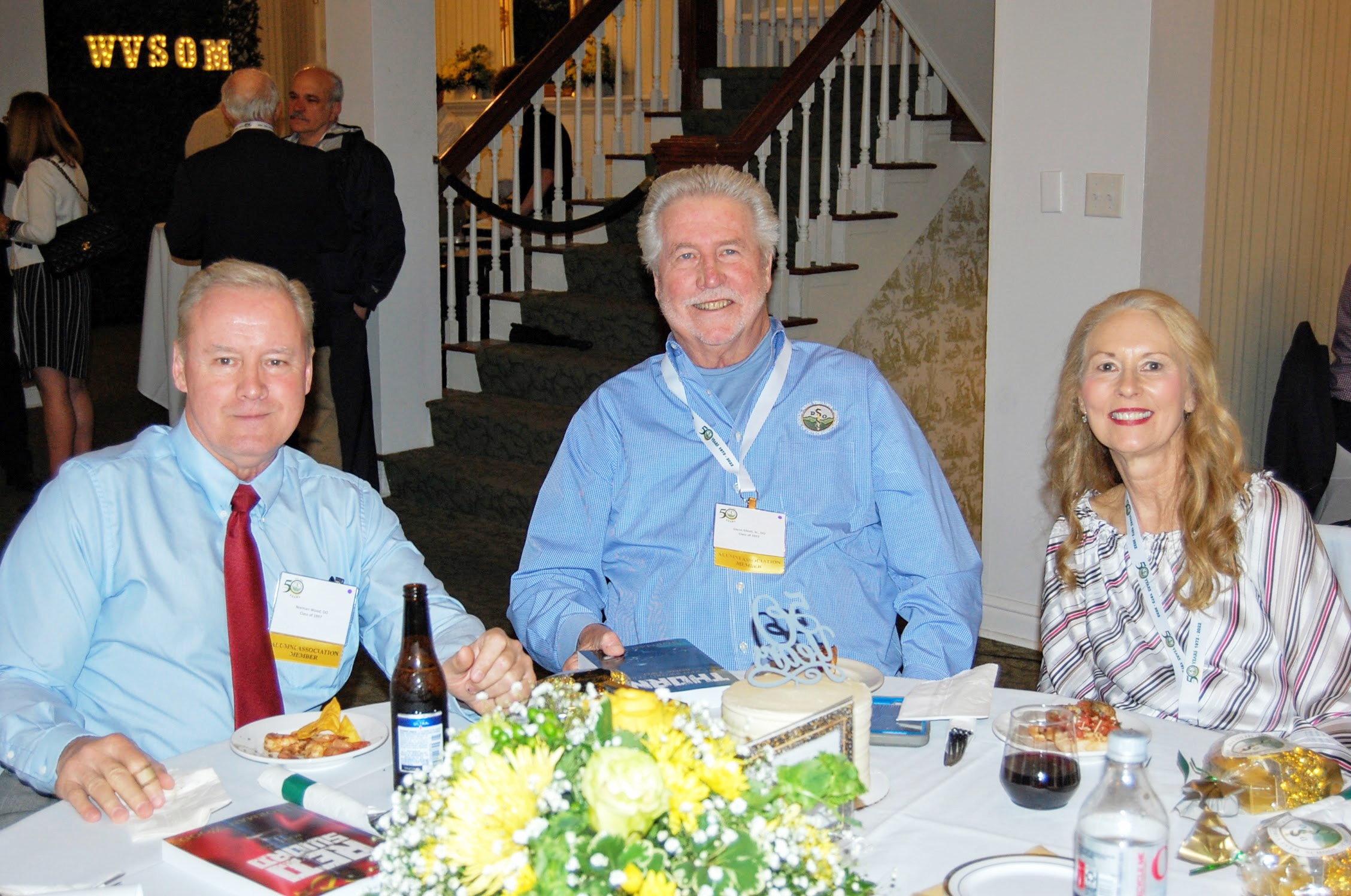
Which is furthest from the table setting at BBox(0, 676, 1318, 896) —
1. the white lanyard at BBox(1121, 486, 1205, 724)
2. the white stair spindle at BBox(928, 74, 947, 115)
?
the white stair spindle at BBox(928, 74, 947, 115)

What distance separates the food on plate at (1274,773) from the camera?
140 centimetres

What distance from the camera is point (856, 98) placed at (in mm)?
6227

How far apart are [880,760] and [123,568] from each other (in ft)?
3.45

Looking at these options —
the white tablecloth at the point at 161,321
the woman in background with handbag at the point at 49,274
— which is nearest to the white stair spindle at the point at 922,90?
the white tablecloth at the point at 161,321

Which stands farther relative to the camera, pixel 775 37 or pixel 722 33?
pixel 775 37

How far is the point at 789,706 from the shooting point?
129 centimetres

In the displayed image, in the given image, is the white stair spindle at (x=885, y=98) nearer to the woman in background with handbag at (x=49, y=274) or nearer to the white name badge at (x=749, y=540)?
the woman in background with handbag at (x=49, y=274)

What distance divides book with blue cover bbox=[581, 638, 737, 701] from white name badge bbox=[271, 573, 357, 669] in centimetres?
35

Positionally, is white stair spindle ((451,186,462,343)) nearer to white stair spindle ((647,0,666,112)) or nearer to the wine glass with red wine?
white stair spindle ((647,0,666,112))

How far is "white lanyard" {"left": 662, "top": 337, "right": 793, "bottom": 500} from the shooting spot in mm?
2230

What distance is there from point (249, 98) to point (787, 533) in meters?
3.45

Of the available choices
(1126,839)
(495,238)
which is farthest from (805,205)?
(1126,839)

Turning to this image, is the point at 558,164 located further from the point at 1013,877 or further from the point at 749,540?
the point at 1013,877

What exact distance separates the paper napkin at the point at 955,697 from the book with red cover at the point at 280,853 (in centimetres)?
69
